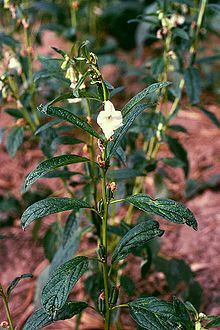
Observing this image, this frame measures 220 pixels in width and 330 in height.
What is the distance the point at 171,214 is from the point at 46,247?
2.32 ft

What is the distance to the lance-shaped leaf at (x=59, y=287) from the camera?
0.88 metres

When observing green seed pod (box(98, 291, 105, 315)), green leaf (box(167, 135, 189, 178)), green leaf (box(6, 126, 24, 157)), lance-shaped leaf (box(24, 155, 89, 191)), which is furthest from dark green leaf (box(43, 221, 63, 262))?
lance-shaped leaf (box(24, 155, 89, 191))

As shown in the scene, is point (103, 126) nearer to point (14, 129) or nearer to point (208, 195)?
point (14, 129)

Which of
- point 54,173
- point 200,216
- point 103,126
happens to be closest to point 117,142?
point 103,126

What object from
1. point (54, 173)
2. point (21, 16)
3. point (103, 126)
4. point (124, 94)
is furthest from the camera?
point (124, 94)

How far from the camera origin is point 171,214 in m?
0.87

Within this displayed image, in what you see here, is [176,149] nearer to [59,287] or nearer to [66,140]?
[66,140]

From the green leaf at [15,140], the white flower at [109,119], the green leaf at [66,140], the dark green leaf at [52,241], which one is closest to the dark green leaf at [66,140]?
the green leaf at [66,140]

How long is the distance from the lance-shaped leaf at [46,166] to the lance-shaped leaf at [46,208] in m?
0.04

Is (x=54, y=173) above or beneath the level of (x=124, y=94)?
above

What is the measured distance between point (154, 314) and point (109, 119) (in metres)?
0.34

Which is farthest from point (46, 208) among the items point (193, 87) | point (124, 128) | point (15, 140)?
point (193, 87)

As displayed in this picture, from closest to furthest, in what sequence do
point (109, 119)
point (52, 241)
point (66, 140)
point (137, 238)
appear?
1. point (109, 119)
2. point (137, 238)
3. point (66, 140)
4. point (52, 241)

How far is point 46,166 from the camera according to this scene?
89cm
